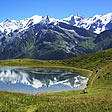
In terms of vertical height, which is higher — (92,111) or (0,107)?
(0,107)

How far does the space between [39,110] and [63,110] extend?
3992 mm

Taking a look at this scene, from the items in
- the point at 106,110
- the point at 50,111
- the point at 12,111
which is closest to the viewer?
the point at 12,111

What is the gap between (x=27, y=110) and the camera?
1046 inches

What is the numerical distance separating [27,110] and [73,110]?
304 inches

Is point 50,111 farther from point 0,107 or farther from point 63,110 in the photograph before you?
point 0,107

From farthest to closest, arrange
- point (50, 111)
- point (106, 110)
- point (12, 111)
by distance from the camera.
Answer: point (106, 110)
point (50, 111)
point (12, 111)

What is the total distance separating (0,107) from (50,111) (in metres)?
7.81

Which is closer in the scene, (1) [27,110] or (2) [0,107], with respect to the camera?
(2) [0,107]

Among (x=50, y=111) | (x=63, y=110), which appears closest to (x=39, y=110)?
(x=50, y=111)

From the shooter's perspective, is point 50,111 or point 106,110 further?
point 106,110

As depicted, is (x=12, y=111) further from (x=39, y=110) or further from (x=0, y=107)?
(x=39, y=110)

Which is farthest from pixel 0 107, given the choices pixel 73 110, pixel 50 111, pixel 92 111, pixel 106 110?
pixel 106 110

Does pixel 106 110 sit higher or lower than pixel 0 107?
lower

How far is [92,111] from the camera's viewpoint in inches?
1067
